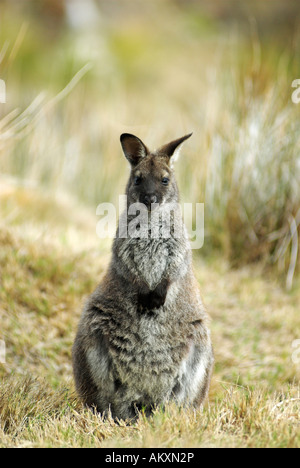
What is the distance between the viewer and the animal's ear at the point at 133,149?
3907mm

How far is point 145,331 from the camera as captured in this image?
11.8 ft

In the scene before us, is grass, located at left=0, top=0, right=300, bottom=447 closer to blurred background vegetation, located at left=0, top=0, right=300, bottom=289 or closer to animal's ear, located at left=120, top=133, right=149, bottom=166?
blurred background vegetation, located at left=0, top=0, right=300, bottom=289

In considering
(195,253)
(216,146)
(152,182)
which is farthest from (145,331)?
(216,146)

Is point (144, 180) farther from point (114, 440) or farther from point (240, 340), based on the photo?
point (240, 340)

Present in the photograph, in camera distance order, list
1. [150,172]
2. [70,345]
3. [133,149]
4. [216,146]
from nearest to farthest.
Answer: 1. [150,172]
2. [133,149]
3. [70,345]
4. [216,146]

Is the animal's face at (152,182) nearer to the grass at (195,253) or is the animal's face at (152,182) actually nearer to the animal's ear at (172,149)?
the animal's ear at (172,149)

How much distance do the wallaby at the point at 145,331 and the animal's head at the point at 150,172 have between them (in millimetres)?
14

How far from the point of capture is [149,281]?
12.2ft

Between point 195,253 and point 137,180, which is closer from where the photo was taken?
point 137,180

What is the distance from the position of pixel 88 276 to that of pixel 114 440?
2713 mm

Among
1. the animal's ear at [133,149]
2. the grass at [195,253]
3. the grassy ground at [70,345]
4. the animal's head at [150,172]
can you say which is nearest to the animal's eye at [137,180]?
the animal's head at [150,172]

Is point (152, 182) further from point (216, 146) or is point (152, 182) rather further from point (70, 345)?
point (216, 146)

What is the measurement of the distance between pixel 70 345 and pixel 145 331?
152cm

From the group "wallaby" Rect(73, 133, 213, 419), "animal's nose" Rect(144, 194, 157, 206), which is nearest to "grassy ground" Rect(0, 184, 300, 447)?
"wallaby" Rect(73, 133, 213, 419)
